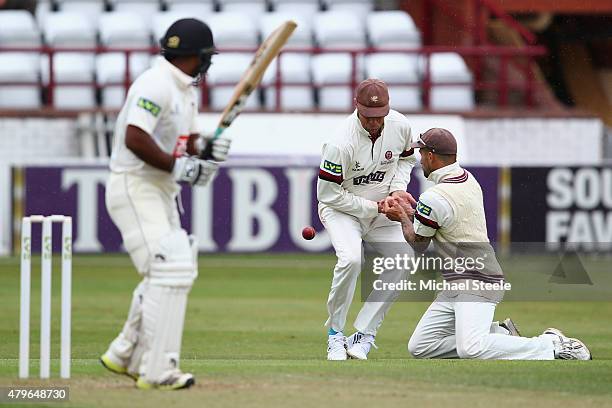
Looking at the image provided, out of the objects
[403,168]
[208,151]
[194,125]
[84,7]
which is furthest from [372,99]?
[84,7]

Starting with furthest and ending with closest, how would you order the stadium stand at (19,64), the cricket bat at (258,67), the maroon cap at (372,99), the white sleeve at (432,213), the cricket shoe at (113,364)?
1. the stadium stand at (19,64)
2. the maroon cap at (372,99)
3. the white sleeve at (432,213)
4. the cricket shoe at (113,364)
5. the cricket bat at (258,67)

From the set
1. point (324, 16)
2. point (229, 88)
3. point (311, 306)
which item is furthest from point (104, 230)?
point (324, 16)

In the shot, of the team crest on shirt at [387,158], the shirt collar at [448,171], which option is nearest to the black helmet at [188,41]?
the shirt collar at [448,171]

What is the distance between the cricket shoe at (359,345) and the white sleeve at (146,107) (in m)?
3.07

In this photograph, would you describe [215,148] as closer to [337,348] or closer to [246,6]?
[337,348]

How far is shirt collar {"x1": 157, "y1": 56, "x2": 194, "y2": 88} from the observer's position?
21.4 feet

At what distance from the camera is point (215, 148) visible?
638 centimetres

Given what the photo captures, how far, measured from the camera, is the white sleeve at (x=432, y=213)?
821 centimetres

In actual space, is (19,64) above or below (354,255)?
above

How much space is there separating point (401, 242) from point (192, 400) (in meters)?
3.39

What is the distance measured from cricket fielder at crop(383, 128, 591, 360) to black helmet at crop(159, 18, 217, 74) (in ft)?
7.30

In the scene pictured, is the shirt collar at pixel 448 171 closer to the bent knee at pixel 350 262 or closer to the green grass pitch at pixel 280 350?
the bent knee at pixel 350 262

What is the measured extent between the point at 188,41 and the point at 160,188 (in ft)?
2.44

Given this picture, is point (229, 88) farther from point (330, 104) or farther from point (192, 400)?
point (192, 400)
